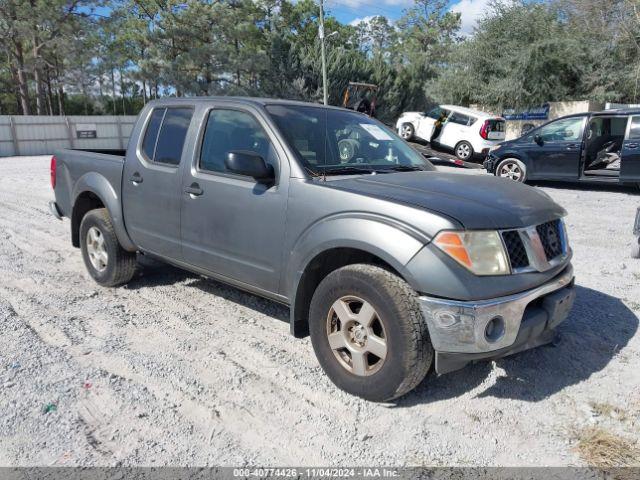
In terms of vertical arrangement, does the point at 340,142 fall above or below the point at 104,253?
above

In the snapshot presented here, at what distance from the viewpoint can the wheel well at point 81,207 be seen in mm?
5270

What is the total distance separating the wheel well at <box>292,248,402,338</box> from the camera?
10.2 ft

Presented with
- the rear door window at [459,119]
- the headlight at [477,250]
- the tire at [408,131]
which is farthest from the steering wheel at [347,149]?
the tire at [408,131]

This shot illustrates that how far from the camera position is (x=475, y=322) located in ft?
8.52

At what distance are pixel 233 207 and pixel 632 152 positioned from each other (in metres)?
9.62

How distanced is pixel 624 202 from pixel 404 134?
1110 centimetres

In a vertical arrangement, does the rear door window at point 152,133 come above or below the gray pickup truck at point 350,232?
above

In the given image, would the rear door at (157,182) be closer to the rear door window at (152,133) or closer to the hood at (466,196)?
the rear door window at (152,133)

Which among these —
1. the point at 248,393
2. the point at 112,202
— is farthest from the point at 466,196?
the point at 112,202

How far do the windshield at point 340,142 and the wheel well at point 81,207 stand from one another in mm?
2579

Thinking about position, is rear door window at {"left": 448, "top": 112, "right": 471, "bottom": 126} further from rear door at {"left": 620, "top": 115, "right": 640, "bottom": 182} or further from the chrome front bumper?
the chrome front bumper

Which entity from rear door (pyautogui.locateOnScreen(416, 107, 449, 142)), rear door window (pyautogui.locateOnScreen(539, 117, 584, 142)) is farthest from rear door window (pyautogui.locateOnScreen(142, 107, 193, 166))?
rear door (pyautogui.locateOnScreen(416, 107, 449, 142))

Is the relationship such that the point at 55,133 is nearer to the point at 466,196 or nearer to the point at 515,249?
the point at 466,196

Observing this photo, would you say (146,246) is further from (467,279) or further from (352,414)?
(467,279)
